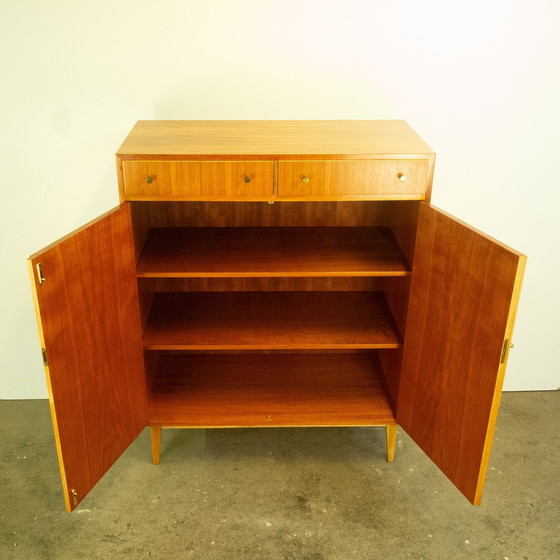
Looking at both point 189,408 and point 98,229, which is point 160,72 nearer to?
point 98,229

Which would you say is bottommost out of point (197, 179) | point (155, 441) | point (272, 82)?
point (155, 441)

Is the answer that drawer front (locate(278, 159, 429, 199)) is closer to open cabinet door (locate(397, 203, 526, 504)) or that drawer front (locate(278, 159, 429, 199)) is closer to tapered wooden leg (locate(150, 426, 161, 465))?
open cabinet door (locate(397, 203, 526, 504))

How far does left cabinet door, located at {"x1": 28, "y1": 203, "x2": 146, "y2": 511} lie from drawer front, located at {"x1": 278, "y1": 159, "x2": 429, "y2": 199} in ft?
1.55

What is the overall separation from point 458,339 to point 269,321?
0.67 metres

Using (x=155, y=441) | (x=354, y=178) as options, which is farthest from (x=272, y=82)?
(x=155, y=441)

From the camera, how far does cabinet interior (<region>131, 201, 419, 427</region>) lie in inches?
71.4

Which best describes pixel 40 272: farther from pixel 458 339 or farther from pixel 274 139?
pixel 458 339

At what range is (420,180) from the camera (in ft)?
5.27

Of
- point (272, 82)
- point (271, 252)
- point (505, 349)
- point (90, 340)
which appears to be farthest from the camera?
point (272, 82)

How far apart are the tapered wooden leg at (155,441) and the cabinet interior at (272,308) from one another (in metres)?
0.08

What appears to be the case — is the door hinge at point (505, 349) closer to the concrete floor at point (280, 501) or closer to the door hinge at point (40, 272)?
the concrete floor at point (280, 501)

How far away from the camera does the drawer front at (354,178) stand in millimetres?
1574

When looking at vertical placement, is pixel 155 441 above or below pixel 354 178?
below

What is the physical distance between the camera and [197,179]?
1570 mm
